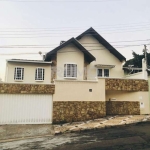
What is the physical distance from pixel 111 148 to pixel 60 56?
1213 cm

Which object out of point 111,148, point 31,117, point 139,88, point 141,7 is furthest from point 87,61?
point 111,148

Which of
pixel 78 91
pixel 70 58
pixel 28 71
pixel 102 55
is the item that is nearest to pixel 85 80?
pixel 78 91

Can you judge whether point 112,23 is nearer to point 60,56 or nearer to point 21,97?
point 60,56

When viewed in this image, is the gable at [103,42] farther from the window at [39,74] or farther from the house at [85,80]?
the window at [39,74]

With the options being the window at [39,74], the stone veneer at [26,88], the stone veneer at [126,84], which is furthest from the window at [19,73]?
the stone veneer at [126,84]

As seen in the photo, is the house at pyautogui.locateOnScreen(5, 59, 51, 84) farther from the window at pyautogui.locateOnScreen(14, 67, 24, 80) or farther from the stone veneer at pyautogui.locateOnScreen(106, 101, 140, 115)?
the stone veneer at pyautogui.locateOnScreen(106, 101, 140, 115)

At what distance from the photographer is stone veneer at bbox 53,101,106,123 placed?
13.1 metres

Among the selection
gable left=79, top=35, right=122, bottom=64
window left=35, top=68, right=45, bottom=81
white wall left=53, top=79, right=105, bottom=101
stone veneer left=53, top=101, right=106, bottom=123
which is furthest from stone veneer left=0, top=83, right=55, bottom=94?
gable left=79, top=35, right=122, bottom=64

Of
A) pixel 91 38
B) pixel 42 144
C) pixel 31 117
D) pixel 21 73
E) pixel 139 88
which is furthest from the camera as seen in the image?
pixel 91 38

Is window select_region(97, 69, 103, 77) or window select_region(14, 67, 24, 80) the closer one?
window select_region(14, 67, 24, 80)

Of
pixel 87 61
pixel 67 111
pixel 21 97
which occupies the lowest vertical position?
pixel 67 111

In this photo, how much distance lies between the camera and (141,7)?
12734 millimetres

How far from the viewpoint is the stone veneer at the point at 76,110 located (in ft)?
42.9

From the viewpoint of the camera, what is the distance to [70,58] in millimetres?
17531
